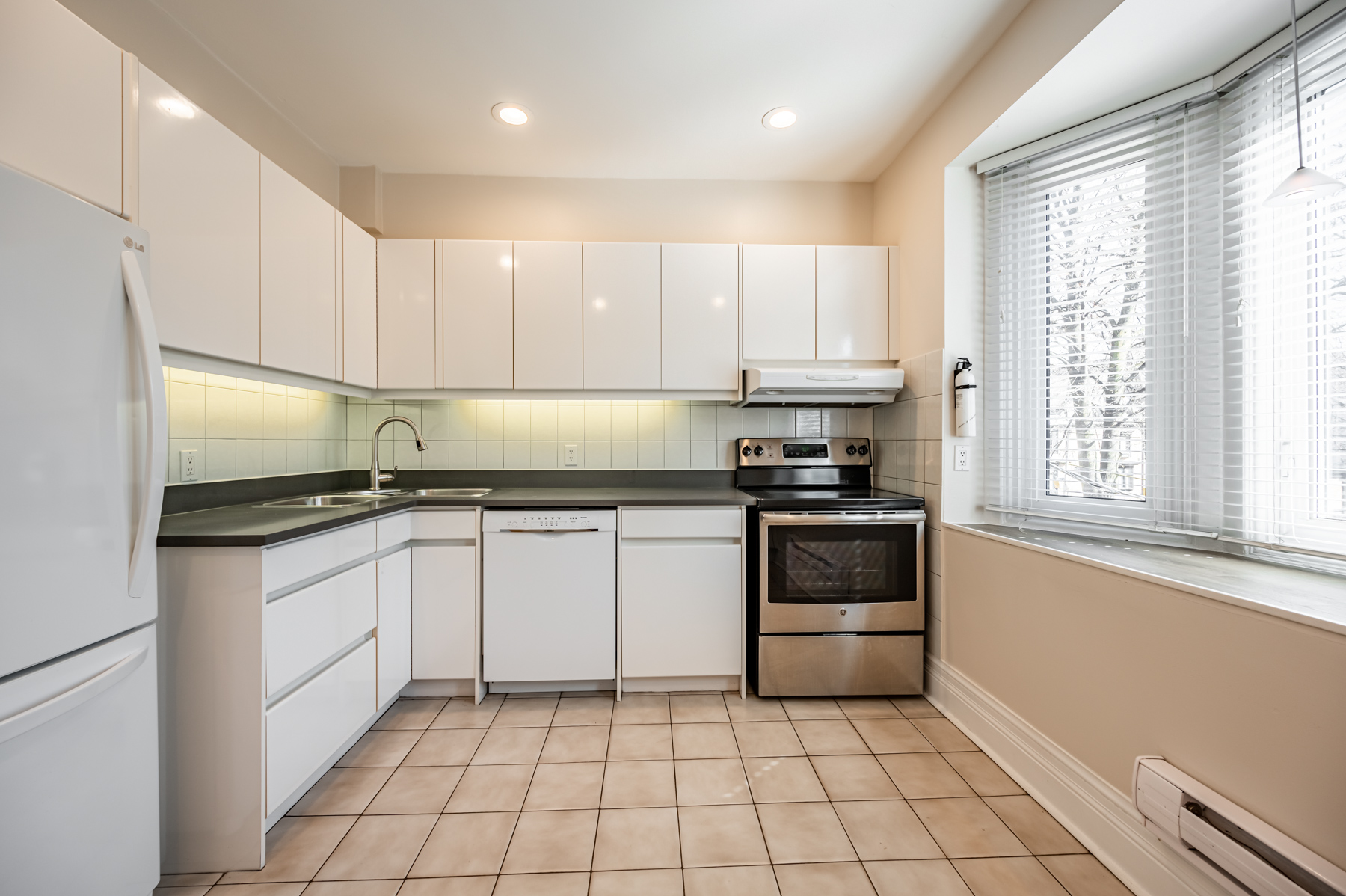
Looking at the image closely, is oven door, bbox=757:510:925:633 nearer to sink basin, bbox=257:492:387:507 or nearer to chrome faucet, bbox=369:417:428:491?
chrome faucet, bbox=369:417:428:491

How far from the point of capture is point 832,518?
2.31m

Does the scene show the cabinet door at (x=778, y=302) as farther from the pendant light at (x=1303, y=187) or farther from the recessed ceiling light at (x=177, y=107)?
the recessed ceiling light at (x=177, y=107)

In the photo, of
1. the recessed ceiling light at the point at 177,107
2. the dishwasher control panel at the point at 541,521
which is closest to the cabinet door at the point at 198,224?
the recessed ceiling light at the point at 177,107

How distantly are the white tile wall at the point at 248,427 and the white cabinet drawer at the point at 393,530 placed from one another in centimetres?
63

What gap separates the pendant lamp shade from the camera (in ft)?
3.62

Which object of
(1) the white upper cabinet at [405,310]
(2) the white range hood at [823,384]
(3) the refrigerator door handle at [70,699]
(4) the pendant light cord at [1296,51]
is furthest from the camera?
(1) the white upper cabinet at [405,310]

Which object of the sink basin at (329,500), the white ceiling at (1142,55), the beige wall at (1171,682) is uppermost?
the white ceiling at (1142,55)

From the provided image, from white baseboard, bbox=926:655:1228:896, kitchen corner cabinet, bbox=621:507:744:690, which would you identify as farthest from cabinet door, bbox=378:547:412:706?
white baseboard, bbox=926:655:1228:896

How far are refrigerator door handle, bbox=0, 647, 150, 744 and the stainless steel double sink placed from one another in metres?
1.08

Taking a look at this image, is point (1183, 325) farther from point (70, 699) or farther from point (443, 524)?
point (70, 699)

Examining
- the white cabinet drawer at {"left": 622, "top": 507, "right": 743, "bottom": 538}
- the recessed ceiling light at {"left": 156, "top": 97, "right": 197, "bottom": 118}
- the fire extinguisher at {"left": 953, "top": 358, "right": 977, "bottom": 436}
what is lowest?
the white cabinet drawer at {"left": 622, "top": 507, "right": 743, "bottom": 538}

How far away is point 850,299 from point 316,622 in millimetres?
2515

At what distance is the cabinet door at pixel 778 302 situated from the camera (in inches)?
104

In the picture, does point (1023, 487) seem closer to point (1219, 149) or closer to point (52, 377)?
point (1219, 149)
